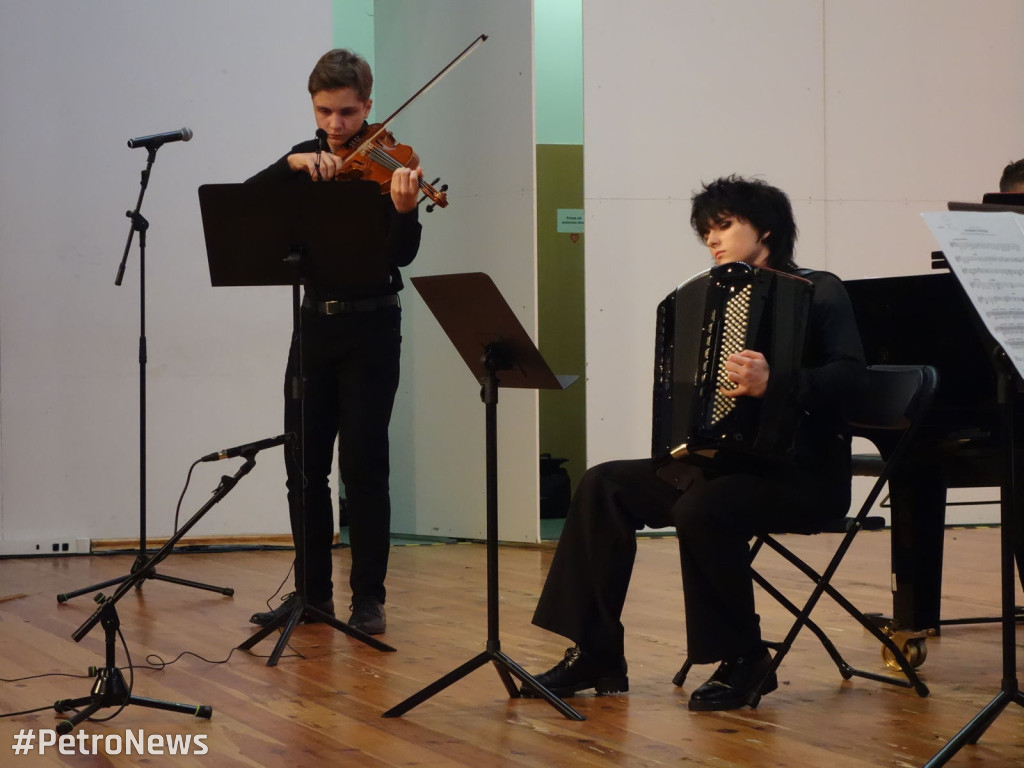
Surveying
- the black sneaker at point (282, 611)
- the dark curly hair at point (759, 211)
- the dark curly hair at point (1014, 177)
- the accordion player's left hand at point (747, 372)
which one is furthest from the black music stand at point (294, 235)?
the dark curly hair at point (1014, 177)

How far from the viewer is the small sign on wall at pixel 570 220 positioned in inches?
237

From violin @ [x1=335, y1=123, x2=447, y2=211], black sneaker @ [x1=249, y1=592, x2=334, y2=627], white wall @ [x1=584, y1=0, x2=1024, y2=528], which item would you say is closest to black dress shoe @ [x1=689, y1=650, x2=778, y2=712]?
black sneaker @ [x1=249, y1=592, x2=334, y2=627]

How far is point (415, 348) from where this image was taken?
6.07 metres

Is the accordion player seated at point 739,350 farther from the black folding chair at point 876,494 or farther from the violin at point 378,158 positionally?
the violin at point 378,158

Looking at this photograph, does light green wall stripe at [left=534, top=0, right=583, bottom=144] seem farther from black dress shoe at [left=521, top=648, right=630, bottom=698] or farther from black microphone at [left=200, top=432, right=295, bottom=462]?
black dress shoe at [left=521, top=648, right=630, bottom=698]

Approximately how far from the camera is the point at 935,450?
3.15 meters

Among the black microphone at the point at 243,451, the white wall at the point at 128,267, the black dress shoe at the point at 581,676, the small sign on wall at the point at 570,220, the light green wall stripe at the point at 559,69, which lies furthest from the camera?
the light green wall stripe at the point at 559,69

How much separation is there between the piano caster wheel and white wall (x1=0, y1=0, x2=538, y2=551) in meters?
2.59

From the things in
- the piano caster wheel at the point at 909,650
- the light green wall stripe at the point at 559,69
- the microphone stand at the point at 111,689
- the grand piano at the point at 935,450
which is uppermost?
the light green wall stripe at the point at 559,69

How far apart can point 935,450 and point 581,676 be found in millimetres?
1071

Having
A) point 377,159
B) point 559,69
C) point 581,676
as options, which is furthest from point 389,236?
point 559,69

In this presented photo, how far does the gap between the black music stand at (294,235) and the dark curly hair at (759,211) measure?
799 mm

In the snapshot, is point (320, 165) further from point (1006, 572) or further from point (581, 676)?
point (1006, 572)

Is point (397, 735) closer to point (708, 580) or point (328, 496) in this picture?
point (708, 580)
